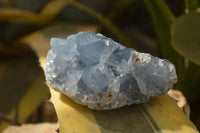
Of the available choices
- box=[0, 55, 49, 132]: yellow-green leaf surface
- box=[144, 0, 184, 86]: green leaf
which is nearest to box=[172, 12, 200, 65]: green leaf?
box=[144, 0, 184, 86]: green leaf

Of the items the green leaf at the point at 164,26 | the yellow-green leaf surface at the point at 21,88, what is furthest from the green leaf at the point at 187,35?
the yellow-green leaf surface at the point at 21,88

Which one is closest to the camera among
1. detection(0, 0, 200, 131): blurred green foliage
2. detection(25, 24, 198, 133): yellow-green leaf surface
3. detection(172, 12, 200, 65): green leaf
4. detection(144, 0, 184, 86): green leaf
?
detection(25, 24, 198, 133): yellow-green leaf surface

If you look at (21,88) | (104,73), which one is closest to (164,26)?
(104,73)

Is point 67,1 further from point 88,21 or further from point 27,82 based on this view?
point 27,82

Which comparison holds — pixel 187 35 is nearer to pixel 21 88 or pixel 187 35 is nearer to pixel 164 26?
pixel 164 26

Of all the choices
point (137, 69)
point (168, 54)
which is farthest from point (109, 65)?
point (168, 54)

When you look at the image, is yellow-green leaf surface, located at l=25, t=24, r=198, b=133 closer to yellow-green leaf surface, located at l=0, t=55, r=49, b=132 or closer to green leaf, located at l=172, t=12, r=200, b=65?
green leaf, located at l=172, t=12, r=200, b=65
